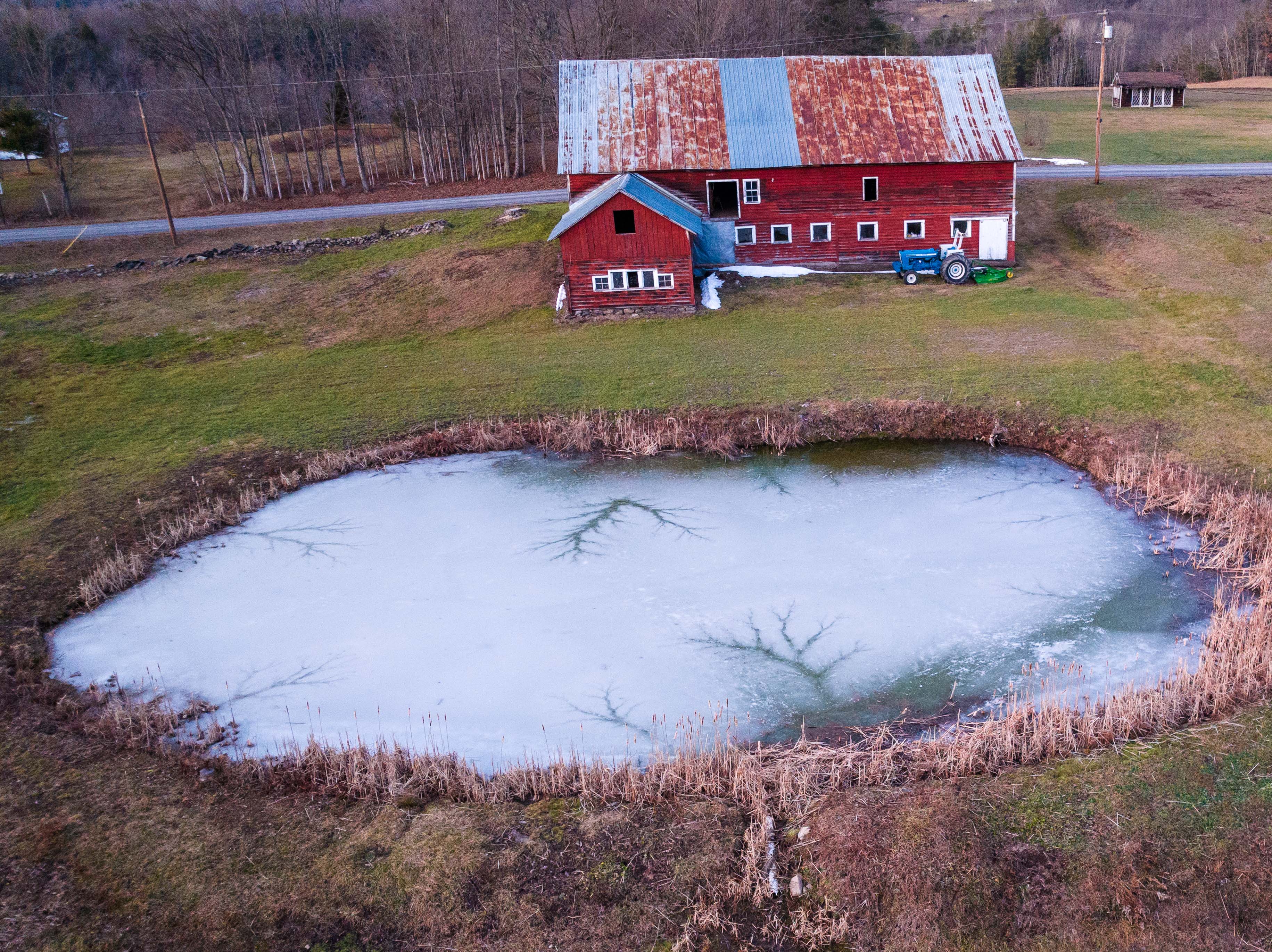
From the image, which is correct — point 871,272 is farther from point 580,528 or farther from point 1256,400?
point 580,528

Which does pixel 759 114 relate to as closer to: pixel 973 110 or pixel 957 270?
pixel 973 110

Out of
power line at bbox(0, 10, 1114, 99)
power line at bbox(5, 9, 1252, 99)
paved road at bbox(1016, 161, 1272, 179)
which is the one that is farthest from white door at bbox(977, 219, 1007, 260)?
power line at bbox(0, 10, 1114, 99)

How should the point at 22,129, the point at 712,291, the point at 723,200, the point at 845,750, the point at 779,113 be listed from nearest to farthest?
the point at 845,750
the point at 712,291
the point at 779,113
the point at 723,200
the point at 22,129

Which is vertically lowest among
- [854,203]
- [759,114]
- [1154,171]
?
[1154,171]

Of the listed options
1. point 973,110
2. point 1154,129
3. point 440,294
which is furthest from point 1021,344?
point 1154,129

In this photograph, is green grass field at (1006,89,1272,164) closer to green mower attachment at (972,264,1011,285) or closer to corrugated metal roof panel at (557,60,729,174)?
green mower attachment at (972,264,1011,285)

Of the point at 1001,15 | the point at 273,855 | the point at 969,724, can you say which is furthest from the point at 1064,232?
the point at 1001,15

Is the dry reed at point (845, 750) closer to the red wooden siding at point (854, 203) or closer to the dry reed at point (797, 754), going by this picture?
the dry reed at point (797, 754)
